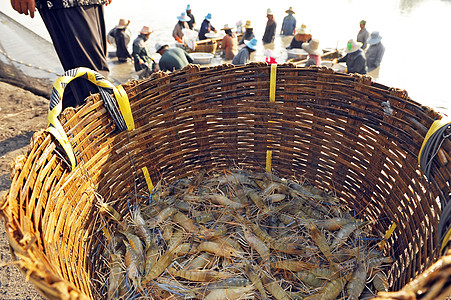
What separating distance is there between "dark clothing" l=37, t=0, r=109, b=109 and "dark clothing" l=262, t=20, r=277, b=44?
9.15 meters

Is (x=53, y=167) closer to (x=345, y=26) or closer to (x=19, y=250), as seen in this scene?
(x=19, y=250)

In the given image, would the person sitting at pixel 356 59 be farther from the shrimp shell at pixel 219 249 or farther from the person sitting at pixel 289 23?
the shrimp shell at pixel 219 249

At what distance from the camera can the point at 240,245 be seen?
2125 millimetres

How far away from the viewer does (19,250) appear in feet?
3.17

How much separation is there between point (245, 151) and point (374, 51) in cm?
730

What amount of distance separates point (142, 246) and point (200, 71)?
138 centimetres

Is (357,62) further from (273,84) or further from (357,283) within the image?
(357,283)

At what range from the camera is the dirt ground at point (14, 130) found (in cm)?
214

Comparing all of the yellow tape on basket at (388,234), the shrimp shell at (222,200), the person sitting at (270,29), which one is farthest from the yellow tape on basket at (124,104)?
the person sitting at (270,29)

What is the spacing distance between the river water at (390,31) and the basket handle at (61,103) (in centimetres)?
707

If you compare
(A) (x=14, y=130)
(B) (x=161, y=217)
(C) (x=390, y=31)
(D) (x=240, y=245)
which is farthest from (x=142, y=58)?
(C) (x=390, y=31)

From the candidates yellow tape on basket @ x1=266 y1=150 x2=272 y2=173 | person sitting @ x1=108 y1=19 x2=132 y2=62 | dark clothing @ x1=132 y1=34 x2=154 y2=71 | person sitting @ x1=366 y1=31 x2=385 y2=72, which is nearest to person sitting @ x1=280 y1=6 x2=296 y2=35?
person sitting @ x1=366 y1=31 x2=385 y2=72

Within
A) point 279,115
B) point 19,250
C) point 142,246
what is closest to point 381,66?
point 279,115

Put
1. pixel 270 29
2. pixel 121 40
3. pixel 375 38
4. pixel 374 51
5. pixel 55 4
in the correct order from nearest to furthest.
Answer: pixel 55 4
pixel 375 38
pixel 374 51
pixel 121 40
pixel 270 29
